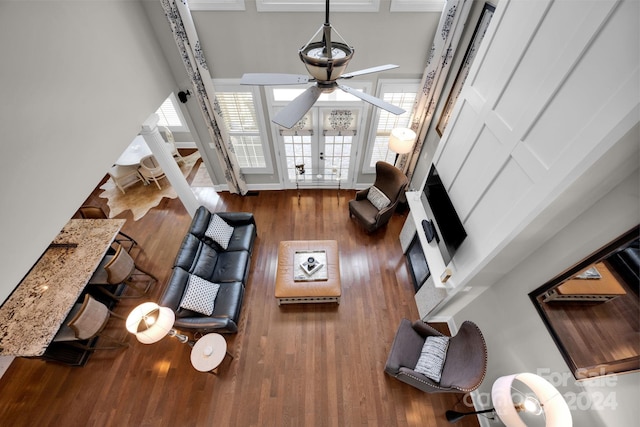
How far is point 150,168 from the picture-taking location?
19.1 ft

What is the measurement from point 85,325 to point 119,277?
72 cm

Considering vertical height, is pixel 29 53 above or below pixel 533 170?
above

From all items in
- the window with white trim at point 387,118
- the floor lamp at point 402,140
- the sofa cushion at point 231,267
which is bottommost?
the sofa cushion at point 231,267

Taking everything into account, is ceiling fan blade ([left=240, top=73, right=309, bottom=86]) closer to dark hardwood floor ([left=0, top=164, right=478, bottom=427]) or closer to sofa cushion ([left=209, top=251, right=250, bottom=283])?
sofa cushion ([left=209, top=251, right=250, bottom=283])

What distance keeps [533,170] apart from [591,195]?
Result: 38cm

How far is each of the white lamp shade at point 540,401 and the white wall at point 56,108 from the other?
413 cm

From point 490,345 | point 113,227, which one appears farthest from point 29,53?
point 490,345

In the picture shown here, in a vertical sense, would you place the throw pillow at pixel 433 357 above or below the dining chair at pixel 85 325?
below

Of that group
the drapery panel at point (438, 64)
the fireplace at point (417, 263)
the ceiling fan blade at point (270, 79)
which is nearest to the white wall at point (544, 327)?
the fireplace at point (417, 263)

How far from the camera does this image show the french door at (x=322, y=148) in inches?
188

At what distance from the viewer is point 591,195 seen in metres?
1.85

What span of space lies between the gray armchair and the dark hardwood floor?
0.48m

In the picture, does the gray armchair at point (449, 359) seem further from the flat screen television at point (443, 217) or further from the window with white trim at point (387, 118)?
the window with white trim at point (387, 118)

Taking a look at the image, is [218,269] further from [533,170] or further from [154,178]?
[533,170]
